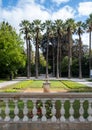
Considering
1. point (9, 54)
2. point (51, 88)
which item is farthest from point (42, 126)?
point (9, 54)

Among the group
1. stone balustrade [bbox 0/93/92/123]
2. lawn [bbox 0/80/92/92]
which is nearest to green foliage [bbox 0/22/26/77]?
lawn [bbox 0/80/92/92]

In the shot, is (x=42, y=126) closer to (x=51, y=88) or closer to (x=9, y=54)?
(x=51, y=88)

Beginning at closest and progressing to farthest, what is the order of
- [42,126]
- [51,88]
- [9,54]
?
[42,126] < [51,88] < [9,54]

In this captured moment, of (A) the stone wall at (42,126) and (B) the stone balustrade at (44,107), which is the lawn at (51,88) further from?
(A) the stone wall at (42,126)

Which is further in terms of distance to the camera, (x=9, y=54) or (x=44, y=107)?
(x=9, y=54)

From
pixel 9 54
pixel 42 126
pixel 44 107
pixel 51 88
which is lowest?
pixel 51 88

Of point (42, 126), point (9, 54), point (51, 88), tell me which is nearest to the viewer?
point (42, 126)

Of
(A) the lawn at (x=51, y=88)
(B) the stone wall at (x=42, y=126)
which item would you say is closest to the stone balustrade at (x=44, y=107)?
(B) the stone wall at (x=42, y=126)

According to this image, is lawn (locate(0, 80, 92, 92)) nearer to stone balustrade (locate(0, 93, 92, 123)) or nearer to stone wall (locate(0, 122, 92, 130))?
stone balustrade (locate(0, 93, 92, 123))

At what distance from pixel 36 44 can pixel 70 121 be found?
258 ft

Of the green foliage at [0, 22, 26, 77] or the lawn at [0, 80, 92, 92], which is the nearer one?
the lawn at [0, 80, 92, 92]

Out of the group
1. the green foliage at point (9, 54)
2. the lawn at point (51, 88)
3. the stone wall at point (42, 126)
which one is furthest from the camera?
the green foliage at point (9, 54)

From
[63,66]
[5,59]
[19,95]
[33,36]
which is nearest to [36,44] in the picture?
[33,36]

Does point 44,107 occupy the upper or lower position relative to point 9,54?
lower
